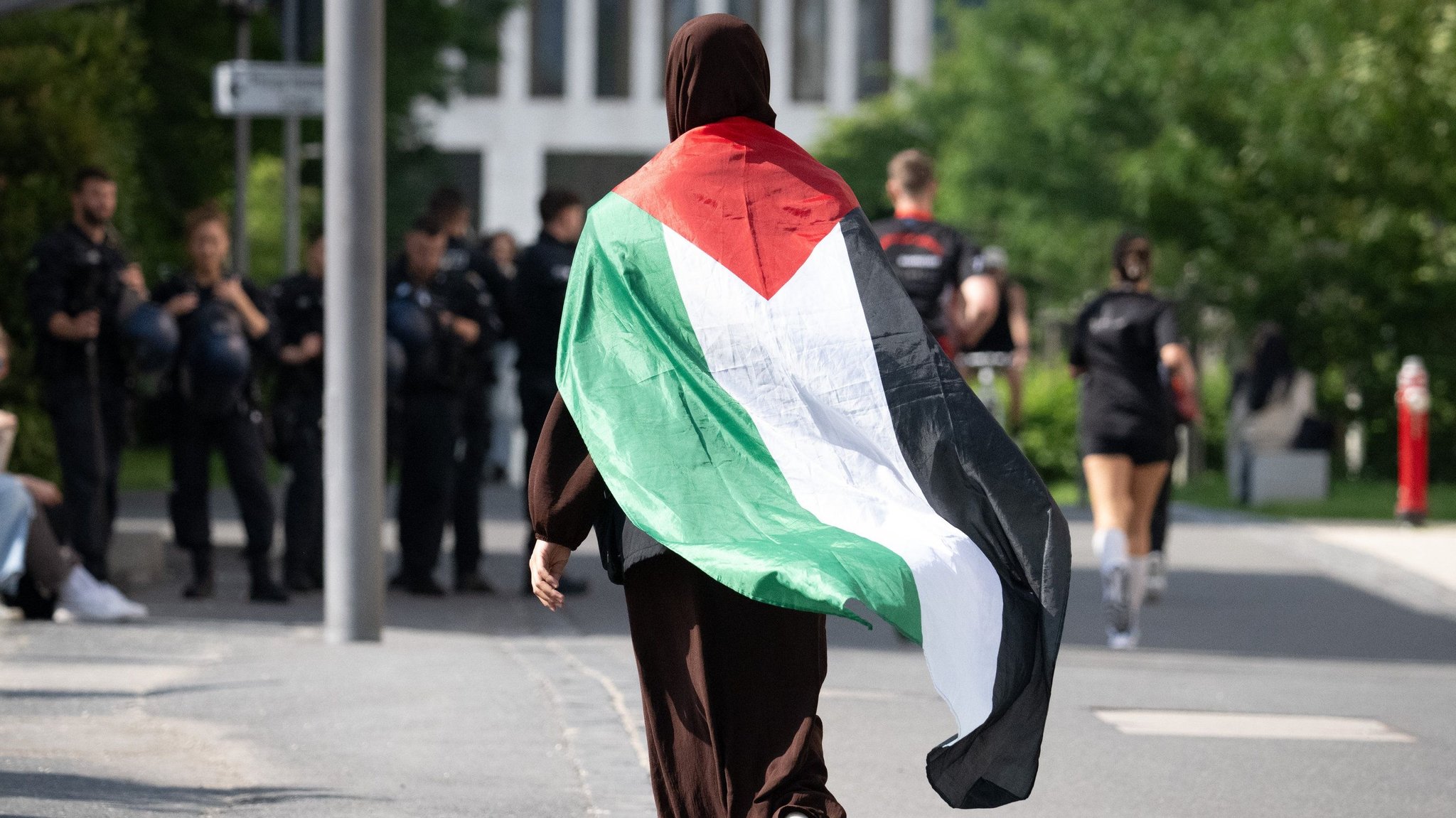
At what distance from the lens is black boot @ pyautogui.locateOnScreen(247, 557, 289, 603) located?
1086 cm

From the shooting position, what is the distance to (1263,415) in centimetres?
2208

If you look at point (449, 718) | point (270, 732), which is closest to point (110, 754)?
point (270, 732)

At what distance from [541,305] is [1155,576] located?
3723 millimetres

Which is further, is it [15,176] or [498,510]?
[498,510]

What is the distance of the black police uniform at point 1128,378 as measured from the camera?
10820 mm

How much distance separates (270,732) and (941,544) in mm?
3312

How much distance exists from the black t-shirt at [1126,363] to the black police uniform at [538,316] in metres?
2.55

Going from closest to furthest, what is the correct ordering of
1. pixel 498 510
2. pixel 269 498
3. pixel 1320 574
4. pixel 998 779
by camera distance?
pixel 998 779 < pixel 269 498 < pixel 1320 574 < pixel 498 510

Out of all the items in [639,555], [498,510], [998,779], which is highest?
[639,555]

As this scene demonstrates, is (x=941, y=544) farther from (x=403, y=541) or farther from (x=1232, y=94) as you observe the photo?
(x=1232, y=94)

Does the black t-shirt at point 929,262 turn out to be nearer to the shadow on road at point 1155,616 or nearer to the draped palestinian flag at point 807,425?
the shadow on road at point 1155,616

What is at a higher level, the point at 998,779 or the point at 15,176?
the point at 15,176

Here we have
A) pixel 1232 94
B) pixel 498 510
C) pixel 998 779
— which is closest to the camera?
pixel 998 779

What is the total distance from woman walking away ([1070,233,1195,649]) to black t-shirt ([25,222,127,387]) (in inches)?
178
